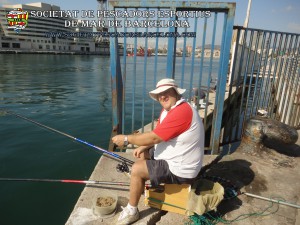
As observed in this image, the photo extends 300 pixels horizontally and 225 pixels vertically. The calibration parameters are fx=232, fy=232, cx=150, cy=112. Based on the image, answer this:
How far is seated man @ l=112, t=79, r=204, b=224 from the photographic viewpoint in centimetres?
264

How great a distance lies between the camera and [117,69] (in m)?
4.43

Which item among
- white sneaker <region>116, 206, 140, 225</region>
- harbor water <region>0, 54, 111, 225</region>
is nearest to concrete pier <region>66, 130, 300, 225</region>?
white sneaker <region>116, 206, 140, 225</region>

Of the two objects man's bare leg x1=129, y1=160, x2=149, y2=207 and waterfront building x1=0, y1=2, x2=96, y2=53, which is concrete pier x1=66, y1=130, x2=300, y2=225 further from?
waterfront building x1=0, y1=2, x2=96, y2=53

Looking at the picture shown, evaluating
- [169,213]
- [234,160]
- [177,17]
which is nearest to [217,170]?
[234,160]

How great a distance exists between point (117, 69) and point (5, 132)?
22.1 feet

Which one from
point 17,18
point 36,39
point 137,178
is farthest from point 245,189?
point 36,39

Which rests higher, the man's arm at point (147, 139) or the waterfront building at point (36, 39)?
the waterfront building at point (36, 39)

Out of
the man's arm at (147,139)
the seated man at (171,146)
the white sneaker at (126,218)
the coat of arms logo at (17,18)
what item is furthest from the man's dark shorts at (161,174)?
the coat of arms logo at (17,18)

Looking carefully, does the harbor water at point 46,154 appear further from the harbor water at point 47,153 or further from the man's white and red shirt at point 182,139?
the man's white and red shirt at point 182,139

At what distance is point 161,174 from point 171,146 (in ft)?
1.15

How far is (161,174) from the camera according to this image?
9.03 feet

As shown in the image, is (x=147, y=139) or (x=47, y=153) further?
(x=47, y=153)

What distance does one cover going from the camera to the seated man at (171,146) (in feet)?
8.65

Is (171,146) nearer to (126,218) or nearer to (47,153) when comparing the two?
(126,218)
